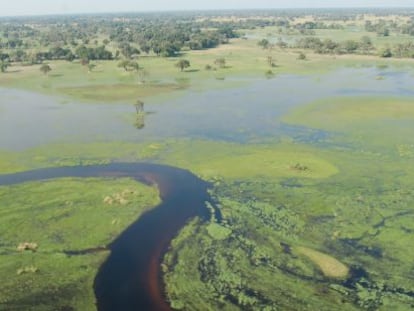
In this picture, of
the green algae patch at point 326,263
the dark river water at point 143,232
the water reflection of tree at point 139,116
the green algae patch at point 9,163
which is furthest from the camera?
the water reflection of tree at point 139,116

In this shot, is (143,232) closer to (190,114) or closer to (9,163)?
(9,163)

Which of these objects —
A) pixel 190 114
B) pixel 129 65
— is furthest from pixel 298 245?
pixel 129 65

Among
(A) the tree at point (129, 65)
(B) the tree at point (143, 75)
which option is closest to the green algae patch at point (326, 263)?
(B) the tree at point (143, 75)

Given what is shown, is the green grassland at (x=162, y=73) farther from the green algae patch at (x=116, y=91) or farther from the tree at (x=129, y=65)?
the tree at (x=129, y=65)

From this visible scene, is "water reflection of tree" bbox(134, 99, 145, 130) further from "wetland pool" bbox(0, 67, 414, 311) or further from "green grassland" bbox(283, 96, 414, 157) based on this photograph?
"green grassland" bbox(283, 96, 414, 157)

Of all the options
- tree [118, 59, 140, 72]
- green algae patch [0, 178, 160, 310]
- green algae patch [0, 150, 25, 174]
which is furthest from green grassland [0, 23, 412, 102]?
green algae patch [0, 178, 160, 310]

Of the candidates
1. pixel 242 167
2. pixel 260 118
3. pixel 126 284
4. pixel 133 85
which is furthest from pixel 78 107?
pixel 126 284
